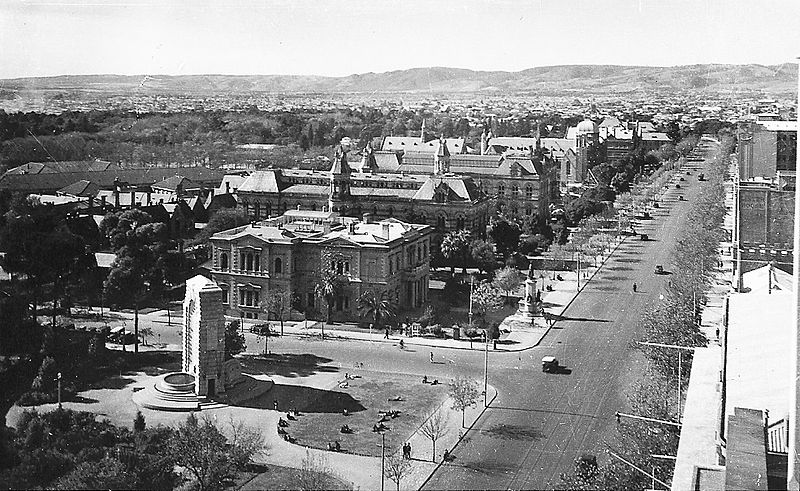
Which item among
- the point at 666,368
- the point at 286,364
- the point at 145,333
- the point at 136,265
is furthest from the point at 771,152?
the point at 136,265

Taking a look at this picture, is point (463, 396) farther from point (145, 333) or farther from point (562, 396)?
point (145, 333)

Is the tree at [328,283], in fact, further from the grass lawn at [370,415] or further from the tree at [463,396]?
the tree at [463,396]

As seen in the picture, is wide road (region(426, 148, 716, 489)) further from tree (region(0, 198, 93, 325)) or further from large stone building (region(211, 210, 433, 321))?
tree (region(0, 198, 93, 325))

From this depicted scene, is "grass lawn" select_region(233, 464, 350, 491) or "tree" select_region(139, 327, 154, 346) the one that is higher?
"tree" select_region(139, 327, 154, 346)

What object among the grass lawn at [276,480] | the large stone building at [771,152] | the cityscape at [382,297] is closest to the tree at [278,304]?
the cityscape at [382,297]

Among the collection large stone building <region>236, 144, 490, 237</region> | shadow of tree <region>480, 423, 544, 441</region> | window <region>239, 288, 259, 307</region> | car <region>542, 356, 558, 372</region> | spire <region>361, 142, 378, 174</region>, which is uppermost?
spire <region>361, 142, 378, 174</region>

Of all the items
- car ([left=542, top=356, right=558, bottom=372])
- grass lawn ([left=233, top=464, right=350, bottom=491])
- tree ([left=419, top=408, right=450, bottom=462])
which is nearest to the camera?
grass lawn ([left=233, top=464, right=350, bottom=491])

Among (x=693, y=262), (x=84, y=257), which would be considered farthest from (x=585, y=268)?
(x=84, y=257)

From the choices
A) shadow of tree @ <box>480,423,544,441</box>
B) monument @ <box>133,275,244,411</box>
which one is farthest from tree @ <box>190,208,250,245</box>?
shadow of tree @ <box>480,423,544,441</box>
